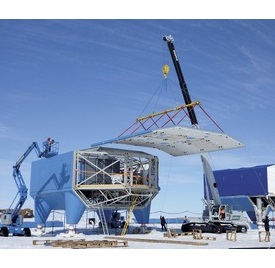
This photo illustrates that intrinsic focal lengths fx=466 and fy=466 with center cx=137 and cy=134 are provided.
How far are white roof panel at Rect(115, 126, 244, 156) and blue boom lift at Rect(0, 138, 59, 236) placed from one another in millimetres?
10159

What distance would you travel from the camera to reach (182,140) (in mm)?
41844

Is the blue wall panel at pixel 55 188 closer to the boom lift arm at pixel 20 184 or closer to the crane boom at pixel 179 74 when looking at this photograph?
the boom lift arm at pixel 20 184

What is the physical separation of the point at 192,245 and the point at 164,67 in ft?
64.9

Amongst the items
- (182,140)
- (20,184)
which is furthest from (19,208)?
(182,140)

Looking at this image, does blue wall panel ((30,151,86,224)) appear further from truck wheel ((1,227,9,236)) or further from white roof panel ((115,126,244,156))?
white roof panel ((115,126,244,156))

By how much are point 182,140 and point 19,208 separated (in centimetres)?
1667

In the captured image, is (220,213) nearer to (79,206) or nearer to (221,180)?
(79,206)

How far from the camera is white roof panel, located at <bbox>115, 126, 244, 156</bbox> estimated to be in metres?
38.3

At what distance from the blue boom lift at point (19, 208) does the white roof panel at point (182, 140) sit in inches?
400

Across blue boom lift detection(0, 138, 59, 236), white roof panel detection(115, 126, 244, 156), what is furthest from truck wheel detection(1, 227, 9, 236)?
white roof panel detection(115, 126, 244, 156)

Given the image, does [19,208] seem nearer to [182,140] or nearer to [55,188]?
[55,188]

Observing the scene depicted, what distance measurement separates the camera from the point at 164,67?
43.6 m

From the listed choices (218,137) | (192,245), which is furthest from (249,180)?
(192,245)

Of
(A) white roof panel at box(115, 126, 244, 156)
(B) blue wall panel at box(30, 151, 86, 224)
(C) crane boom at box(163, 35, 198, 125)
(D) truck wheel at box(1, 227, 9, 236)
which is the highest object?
(C) crane boom at box(163, 35, 198, 125)
